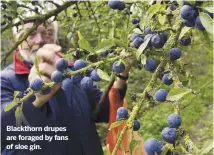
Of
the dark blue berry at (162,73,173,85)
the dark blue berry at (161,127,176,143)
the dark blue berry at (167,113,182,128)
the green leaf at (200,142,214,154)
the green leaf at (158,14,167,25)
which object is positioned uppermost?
the green leaf at (158,14,167,25)

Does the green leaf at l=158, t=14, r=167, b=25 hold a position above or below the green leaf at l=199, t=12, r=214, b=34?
above

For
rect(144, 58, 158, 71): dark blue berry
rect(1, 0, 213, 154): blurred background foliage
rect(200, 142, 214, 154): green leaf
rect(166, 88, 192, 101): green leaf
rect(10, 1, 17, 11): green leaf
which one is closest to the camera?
rect(200, 142, 214, 154): green leaf

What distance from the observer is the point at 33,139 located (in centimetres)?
134

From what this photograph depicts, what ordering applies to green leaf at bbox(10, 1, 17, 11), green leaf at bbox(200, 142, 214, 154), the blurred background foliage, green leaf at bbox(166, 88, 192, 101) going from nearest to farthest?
green leaf at bbox(200, 142, 214, 154)
green leaf at bbox(166, 88, 192, 101)
the blurred background foliage
green leaf at bbox(10, 1, 17, 11)

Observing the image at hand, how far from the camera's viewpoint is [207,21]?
0.51 meters

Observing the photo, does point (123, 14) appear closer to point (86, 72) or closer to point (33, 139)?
point (33, 139)

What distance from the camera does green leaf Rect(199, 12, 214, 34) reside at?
1.65 ft

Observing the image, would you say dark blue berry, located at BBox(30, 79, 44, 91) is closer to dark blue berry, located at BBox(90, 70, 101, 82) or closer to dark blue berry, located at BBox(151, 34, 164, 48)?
dark blue berry, located at BBox(90, 70, 101, 82)

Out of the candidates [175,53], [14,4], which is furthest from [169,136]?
[14,4]

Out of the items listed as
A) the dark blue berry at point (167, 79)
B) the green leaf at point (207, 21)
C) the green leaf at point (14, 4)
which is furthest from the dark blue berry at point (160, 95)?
the green leaf at point (14, 4)

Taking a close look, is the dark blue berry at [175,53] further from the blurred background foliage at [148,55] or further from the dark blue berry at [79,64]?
the dark blue berry at [79,64]

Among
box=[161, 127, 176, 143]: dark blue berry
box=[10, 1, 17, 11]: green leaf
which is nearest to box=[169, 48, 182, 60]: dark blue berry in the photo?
box=[161, 127, 176, 143]: dark blue berry

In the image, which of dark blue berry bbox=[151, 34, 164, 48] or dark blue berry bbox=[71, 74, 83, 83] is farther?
dark blue berry bbox=[71, 74, 83, 83]

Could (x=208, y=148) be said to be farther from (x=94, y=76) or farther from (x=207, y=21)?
(x=94, y=76)
